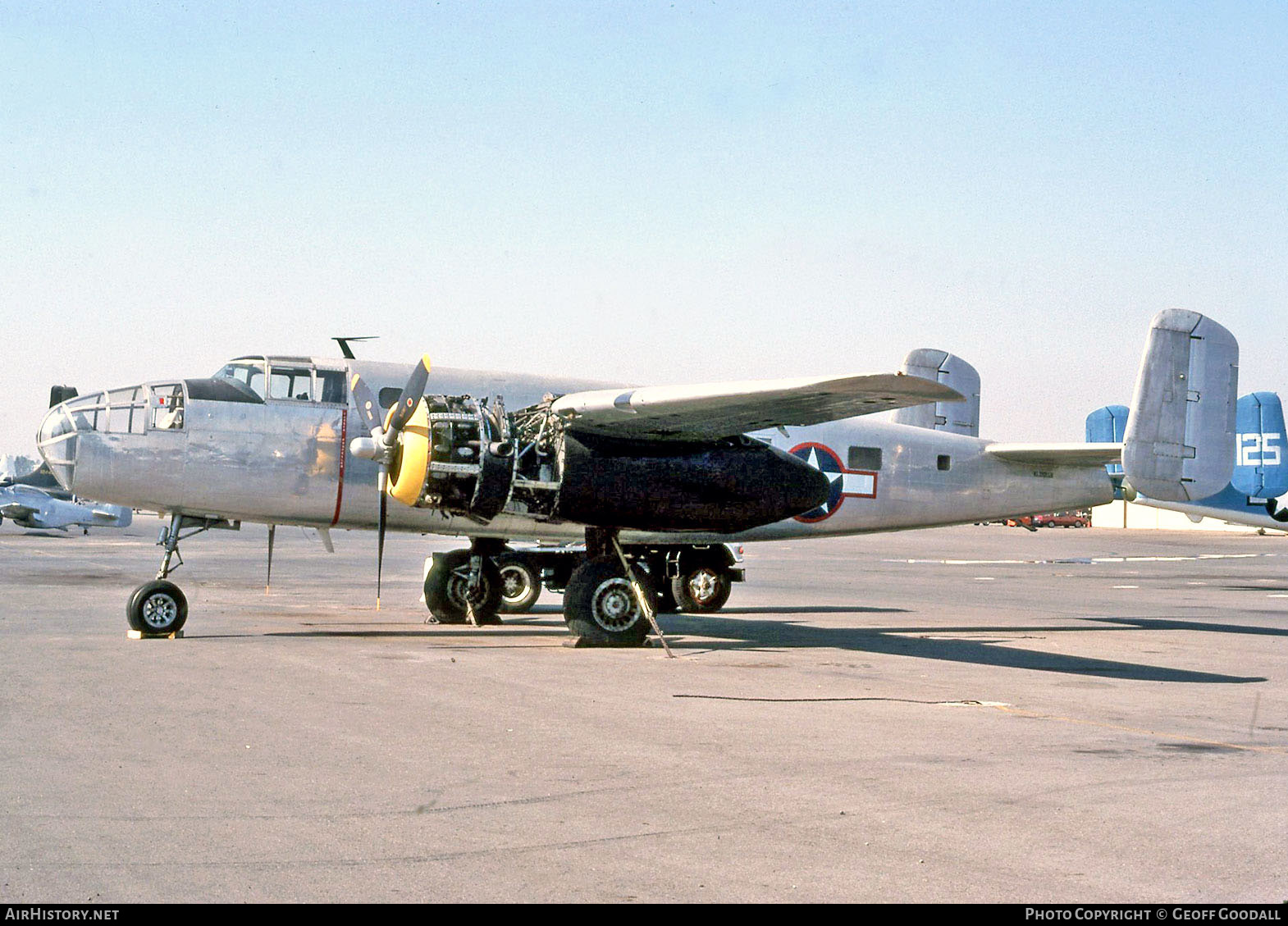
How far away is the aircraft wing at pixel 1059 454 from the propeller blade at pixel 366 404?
1228cm

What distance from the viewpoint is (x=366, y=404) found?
19.3 m

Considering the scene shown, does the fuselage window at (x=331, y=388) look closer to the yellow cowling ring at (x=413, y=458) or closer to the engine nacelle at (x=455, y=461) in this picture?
the yellow cowling ring at (x=413, y=458)

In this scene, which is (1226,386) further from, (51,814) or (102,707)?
(51,814)

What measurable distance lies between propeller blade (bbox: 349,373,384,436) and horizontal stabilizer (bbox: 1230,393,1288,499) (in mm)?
29198

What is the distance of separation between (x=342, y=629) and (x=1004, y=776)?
13.7 m

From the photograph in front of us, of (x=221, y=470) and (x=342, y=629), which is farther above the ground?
(x=221, y=470)

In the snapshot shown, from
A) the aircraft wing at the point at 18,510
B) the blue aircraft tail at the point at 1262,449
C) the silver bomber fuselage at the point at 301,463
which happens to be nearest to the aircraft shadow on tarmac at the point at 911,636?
the silver bomber fuselage at the point at 301,463

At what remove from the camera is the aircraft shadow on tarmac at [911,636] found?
1725 cm

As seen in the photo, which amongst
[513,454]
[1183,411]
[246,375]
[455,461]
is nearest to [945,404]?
[1183,411]

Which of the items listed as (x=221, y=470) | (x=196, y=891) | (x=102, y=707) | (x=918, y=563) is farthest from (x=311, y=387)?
(x=918, y=563)

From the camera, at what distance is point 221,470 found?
19.7m

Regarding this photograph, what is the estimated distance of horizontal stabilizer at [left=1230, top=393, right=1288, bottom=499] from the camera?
126 ft

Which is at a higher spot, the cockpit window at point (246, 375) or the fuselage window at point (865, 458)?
the cockpit window at point (246, 375)

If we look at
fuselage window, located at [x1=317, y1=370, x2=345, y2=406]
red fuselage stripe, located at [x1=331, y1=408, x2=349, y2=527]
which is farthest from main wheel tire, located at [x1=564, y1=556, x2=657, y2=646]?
fuselage window, located at [x1=317, y1=370, x2=345, y2=406]
